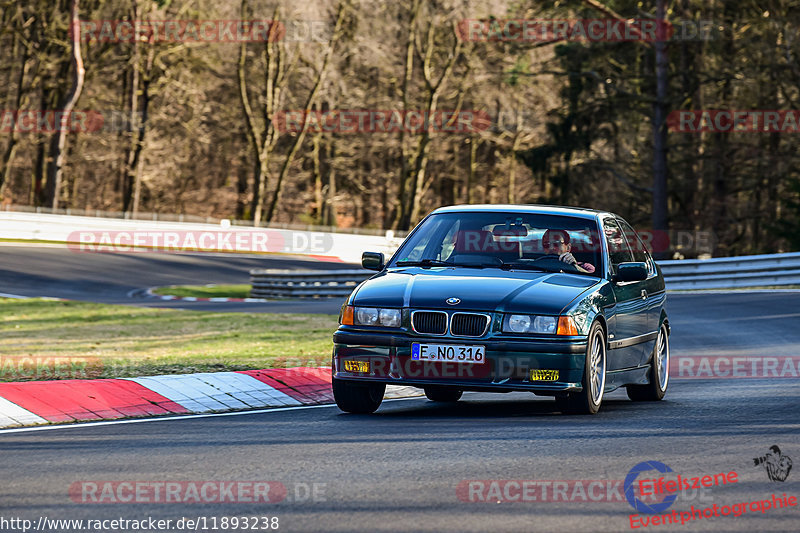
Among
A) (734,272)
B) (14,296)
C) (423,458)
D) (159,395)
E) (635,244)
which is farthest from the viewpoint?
(734,272)

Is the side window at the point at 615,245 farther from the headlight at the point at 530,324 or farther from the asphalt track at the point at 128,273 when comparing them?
the asphalt track at the point at 128,273

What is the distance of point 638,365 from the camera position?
1020 cm

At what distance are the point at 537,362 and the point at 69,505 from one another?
3.75 m

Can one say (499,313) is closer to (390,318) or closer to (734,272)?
(390,318)

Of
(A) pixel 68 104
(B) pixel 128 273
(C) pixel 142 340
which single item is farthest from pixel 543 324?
(A) pixel 68 104

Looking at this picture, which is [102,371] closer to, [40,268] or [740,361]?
[740,361]

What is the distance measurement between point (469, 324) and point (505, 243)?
1372mm

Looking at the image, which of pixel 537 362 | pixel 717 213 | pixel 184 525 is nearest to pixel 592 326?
pixel 537 362

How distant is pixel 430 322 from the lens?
28.2 feet

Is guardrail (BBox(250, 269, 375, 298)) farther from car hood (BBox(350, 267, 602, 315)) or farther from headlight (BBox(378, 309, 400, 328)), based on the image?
headlight (BBox(378, 309, 400, 328))

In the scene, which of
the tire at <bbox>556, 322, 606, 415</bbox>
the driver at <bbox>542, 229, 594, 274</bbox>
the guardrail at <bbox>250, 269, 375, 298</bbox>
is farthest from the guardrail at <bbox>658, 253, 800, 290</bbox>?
the tire at <bbox>556, 322, 606, 415</bbox>

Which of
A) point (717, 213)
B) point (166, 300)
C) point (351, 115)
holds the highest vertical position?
point (351, 115)

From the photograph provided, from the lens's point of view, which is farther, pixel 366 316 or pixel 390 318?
pixel 366 316

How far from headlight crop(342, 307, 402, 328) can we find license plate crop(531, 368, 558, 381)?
3.41ft
